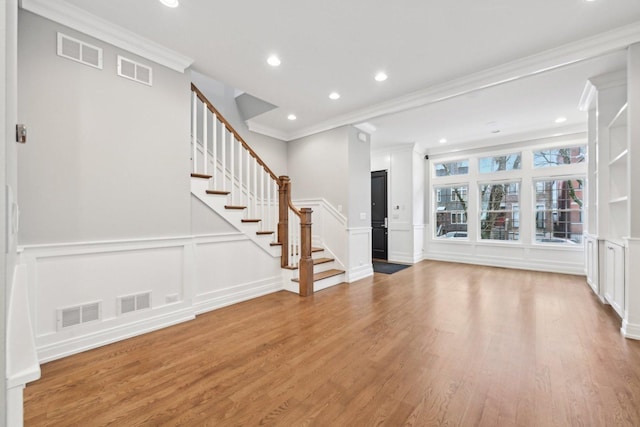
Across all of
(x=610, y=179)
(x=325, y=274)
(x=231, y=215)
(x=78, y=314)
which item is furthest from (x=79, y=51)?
(x=610, y=179)

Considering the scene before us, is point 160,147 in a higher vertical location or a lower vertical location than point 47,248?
higher

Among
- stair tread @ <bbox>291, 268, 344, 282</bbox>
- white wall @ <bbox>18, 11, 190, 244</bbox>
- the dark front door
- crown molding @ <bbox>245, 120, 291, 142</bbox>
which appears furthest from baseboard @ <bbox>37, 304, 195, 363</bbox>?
the dark front door

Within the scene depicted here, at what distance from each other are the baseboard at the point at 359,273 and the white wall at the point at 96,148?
2.80 m

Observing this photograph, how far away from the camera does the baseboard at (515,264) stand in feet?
17.4

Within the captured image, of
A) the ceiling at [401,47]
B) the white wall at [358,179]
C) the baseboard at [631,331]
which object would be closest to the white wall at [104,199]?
the ceiling at [401,47]

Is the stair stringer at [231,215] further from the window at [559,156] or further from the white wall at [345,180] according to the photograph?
the window at [559,156]

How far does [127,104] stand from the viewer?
8.96ft

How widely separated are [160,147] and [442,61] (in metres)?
3.30

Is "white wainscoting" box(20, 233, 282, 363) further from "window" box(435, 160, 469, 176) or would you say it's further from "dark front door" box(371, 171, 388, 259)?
"window" box(435, 160, 469, 176)

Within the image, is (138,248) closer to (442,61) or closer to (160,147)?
(160,147)

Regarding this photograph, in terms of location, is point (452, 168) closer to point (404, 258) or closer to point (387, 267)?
point (404, 258)

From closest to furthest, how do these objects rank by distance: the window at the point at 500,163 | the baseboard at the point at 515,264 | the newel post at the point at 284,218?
the newel post at the point at 284,218, the baseboard at the point at 515,264, the window at the point at 500,163

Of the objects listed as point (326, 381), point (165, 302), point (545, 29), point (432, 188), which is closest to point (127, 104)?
point (165, 302)

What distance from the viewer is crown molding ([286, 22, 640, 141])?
270 centimetres
